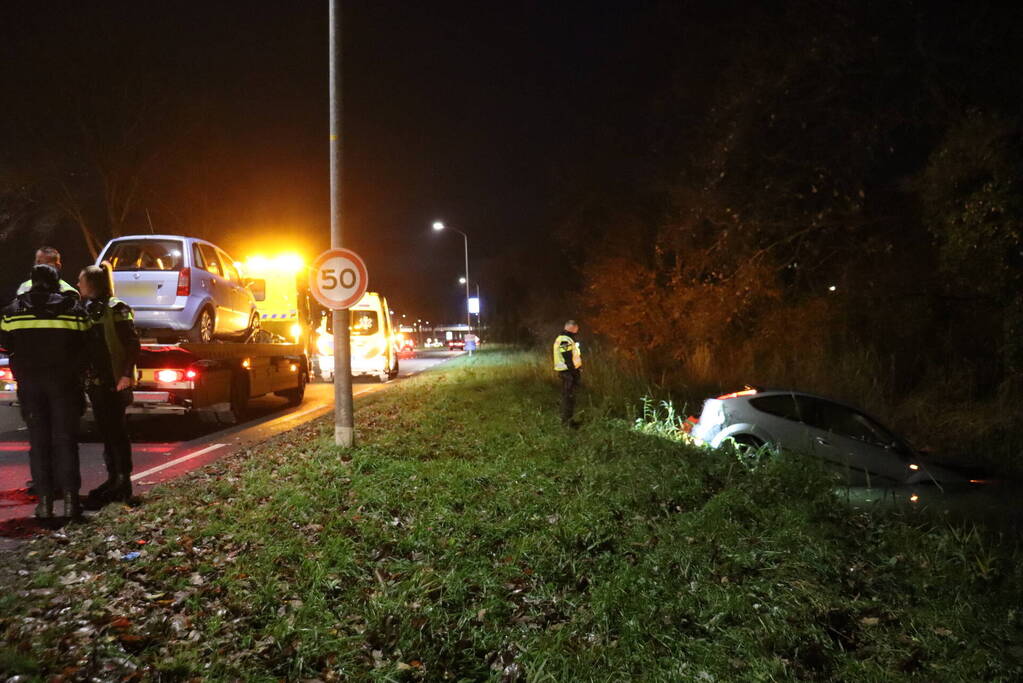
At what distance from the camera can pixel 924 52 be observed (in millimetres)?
11141

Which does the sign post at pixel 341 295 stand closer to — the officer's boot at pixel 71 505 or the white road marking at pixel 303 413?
the officer's boot at pixel 71 505

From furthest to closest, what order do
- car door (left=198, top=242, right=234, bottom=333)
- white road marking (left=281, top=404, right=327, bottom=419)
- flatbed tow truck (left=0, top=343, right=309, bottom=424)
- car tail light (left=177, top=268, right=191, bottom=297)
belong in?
white road marking (left=281, top=404, right=327, bottom=419) → car door (left=198, top=242, right=234, bottom=333) → car tail light (left=177, top=268, right=191, bottom=297) → flatbed tow truck (left=0, top=343, right=309, bottom=424)

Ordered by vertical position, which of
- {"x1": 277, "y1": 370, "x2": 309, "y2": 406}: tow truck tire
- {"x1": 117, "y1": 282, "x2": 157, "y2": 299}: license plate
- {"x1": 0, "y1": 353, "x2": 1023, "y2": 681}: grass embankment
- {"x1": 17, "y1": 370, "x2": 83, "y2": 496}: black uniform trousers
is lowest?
{"x1": 0, "y1": 353, "x2": 1023, "y2": 681}: grass embankment

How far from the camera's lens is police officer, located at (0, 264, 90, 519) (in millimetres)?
5203

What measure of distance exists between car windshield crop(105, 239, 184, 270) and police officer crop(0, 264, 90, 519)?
4930 millimetres

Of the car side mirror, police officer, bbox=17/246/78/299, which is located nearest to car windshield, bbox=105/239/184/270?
the car side mirror

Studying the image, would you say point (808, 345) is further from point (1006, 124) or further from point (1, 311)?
point (1, 311)

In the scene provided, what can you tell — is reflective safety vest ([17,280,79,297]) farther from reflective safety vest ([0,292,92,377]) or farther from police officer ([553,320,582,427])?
police officer ([553,320,582,427])

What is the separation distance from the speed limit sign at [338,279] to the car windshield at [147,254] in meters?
3.48

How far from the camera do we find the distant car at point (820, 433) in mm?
7914

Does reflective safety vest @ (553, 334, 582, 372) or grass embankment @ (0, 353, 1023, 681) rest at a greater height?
reflective safety vest @ (553, 334, 582, 372)

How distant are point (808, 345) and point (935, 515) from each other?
11652mm

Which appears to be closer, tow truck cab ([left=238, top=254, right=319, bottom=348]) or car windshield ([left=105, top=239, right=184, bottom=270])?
car windshield ([left=105, top=239, right=184, bottom=270])

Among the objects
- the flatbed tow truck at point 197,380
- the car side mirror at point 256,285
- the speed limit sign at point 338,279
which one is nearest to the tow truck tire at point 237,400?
the flatbed tow truck at point 197,380
